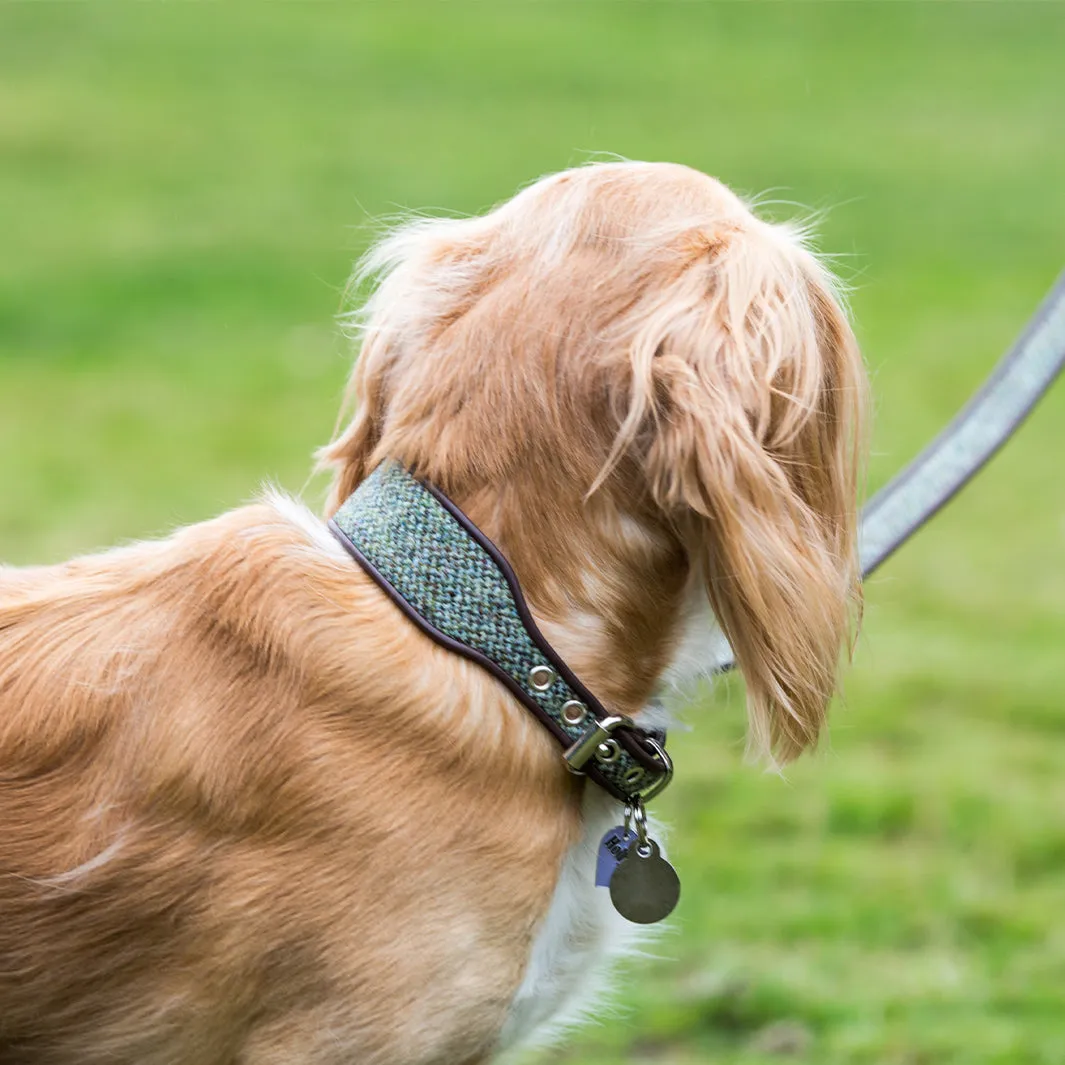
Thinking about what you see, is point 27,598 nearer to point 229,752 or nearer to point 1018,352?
point 229,752

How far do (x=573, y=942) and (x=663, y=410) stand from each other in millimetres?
819

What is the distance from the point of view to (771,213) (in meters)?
2.87

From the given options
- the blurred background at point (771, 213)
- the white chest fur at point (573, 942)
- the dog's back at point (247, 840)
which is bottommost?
the blurred background at point (771, 213)

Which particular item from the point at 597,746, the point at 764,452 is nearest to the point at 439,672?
the point at 597,746

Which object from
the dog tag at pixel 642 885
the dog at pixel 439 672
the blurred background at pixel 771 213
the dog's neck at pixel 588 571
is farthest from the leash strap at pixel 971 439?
the dog tag at pixel 642 885

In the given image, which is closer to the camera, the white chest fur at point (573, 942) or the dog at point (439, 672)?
the dog at point (439, 672)

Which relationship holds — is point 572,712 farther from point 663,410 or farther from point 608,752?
point 663,410

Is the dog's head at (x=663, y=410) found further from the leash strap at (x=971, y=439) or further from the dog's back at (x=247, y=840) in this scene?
the leash strap at (x=971, y=439)

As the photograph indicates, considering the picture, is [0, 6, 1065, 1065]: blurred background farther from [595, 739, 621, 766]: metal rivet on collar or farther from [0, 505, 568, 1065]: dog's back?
[0, 505, 568, 1065]: dog's back

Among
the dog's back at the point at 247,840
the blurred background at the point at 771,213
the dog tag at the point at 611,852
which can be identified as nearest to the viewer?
the dog's back at the point at 247,840

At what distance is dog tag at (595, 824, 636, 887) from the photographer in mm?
2377

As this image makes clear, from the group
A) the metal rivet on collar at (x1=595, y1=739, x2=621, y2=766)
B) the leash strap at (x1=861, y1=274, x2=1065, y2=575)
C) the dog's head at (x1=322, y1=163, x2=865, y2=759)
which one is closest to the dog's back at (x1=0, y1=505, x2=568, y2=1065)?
the metal rivet on collar at (x1=595, y1=739, x2=621, y2=766)

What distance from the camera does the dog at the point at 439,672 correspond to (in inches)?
85.0

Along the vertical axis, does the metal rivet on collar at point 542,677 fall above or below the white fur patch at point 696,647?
above
